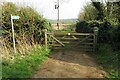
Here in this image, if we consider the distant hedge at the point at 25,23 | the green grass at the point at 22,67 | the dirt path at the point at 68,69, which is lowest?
the dirt path at the point at 68,69

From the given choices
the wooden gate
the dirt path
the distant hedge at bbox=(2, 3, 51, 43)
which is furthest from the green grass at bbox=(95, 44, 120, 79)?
the distant hedge at bbox=(2, 3, 51, 43)

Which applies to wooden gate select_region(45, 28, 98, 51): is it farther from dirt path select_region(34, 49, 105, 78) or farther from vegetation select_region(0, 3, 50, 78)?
dirt path select_region(34, 49, 105, 78)

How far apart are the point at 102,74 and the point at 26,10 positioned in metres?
9.54

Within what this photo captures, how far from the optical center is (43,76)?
9.67m

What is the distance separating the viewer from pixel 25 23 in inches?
680

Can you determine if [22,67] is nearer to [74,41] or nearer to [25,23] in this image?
[25,23]

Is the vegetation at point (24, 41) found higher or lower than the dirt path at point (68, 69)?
higher

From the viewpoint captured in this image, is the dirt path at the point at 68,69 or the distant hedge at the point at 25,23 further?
the distant hedge at the point at 25,23

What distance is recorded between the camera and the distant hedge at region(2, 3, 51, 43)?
16.6 metres

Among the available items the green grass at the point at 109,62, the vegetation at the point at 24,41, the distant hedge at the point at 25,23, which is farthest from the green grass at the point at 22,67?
the distant hedge at the point at 25,23

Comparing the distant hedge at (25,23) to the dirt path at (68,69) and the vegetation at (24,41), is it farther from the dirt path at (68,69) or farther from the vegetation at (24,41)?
the dirt path at (68,69)

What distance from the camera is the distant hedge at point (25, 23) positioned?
1664 centimetres

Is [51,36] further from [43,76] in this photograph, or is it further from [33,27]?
[43,76]

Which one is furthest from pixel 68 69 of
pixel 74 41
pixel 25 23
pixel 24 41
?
pixel 25 23
